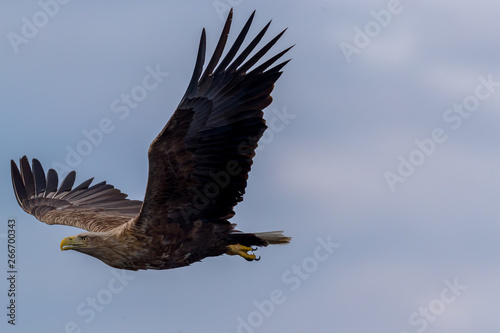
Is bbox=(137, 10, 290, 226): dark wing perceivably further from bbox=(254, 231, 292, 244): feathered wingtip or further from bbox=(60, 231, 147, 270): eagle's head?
bbox=(254, 231, 292, 244): feathered wingtip

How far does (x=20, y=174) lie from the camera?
53.2 feet

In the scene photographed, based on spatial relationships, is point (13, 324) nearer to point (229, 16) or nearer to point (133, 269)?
point (133, 269)

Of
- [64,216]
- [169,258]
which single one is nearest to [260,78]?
[169,258]

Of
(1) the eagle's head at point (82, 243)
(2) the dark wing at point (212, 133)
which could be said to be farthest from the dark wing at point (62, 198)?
(2) the dark wing at point (212, 133)

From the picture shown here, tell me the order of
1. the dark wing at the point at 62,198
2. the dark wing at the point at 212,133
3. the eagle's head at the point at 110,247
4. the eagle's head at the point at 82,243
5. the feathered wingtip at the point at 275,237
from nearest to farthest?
the dark wing at the point at 212,133 → the eagle's head at the point at 110,247 → the eagle's head at the point at 82,243 → the feathered wingtip at the point at 275,237 → the dark wing at the point at 62,198

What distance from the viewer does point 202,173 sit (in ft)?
38.4

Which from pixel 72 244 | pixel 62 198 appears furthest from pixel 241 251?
pixel 62 198

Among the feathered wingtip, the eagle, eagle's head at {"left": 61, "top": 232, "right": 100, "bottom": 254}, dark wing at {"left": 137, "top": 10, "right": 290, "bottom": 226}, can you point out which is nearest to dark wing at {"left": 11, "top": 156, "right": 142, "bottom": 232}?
the eagle

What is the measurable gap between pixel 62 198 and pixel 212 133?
210 inches

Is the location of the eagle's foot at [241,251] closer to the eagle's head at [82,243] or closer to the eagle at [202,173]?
the eagle at [202,173]

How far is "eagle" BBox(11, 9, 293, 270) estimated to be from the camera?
1124cm

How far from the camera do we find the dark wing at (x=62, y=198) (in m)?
15.1

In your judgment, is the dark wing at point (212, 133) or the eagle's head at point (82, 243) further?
the eagle's head at point (82, 243)

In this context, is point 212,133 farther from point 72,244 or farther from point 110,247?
point 72,244
